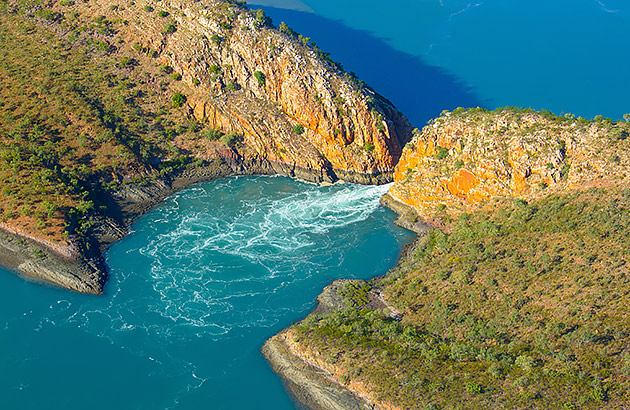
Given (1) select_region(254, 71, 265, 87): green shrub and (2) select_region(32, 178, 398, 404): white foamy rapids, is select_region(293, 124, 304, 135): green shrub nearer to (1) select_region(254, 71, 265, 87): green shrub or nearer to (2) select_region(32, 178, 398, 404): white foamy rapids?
(2) select_region(32, 178, 398, 404): white foamy rapids

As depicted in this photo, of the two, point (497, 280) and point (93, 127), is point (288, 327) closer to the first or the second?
point (497, 280)

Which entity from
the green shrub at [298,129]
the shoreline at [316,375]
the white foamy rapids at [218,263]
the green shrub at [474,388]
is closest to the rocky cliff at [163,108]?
the green shrub at [298,129]

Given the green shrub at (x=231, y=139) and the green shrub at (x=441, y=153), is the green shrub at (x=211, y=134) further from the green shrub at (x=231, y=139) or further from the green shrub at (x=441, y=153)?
the green shrub at (x=441, y=153)

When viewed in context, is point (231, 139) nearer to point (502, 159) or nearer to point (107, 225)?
point (107, 225)

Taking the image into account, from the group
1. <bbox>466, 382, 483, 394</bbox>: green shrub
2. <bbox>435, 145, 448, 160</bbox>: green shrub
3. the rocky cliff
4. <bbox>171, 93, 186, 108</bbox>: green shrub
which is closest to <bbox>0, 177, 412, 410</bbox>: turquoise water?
the rocky cliff

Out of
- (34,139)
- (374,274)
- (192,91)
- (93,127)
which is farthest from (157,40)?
(374,274)
